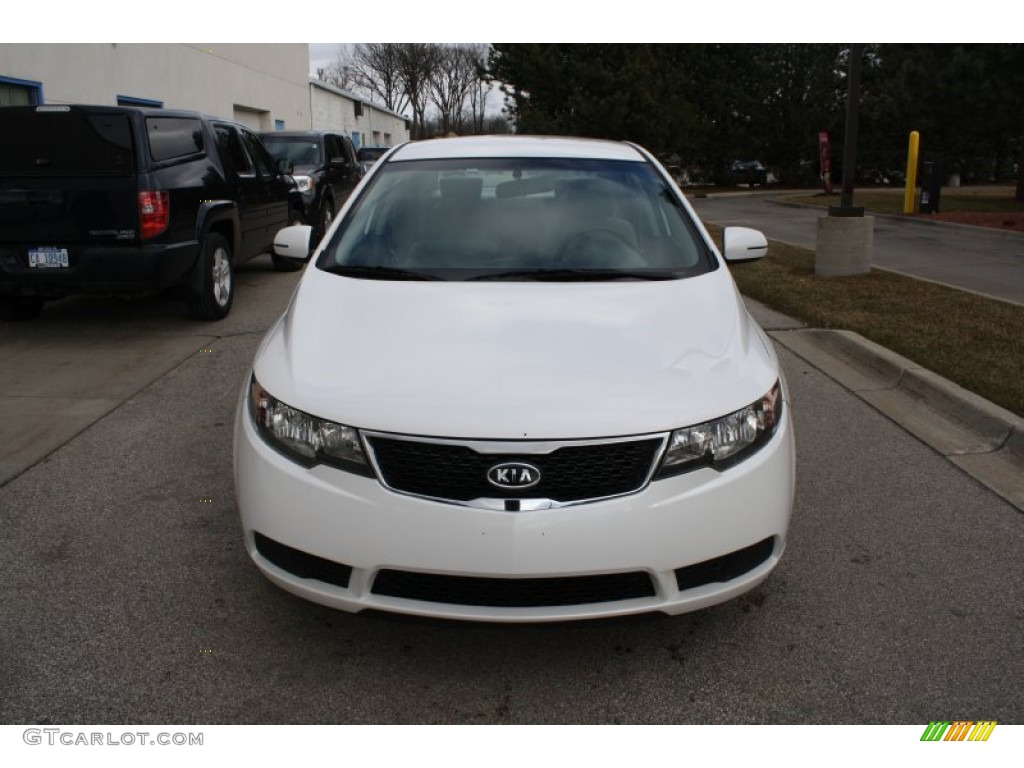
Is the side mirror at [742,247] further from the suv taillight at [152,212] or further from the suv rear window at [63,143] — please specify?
the suv rear window at [63,143]

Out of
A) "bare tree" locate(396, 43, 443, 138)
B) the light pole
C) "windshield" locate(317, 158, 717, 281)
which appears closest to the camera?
"windshield" locate(317, 158, 717, 281)

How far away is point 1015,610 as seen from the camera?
3.27 meters

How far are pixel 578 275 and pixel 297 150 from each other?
1199cm

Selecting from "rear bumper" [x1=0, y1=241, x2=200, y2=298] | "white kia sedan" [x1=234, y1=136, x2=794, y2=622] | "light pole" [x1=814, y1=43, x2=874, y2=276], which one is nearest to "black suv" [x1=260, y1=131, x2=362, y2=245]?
"rear bumper" [x1=0, y1=241, x2=200, y2=298]

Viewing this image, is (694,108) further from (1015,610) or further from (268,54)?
(1015,610)

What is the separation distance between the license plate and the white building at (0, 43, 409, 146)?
28.0ft

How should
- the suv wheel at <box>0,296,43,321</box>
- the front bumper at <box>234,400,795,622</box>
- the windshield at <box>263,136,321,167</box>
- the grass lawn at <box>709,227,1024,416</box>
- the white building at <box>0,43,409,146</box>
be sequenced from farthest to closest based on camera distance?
the white building at <box>0,43,409,146</box>
the windshield at <box>263,136,321,167</box>
the suv wheel at <box>0,296,43,321</box>
the grass lawn at <box>709,227,1024,416</box>
the front bumper at <box>234,400,795,622</box>

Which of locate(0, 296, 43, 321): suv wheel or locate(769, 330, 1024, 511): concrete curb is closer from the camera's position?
locate(769, 330, 1024, 511): concrete curb

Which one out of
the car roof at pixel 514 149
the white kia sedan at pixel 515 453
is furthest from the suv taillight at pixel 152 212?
the white kia sedan at pixel 515 453

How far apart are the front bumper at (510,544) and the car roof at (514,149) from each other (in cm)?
224

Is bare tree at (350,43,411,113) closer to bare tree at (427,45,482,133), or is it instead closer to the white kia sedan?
bare tree at (427,45,482,133)

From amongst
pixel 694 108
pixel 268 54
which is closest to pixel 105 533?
pixel 268 54

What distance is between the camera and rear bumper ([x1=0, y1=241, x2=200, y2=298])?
24.0 ft

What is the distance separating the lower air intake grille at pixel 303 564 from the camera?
9.00 ft
